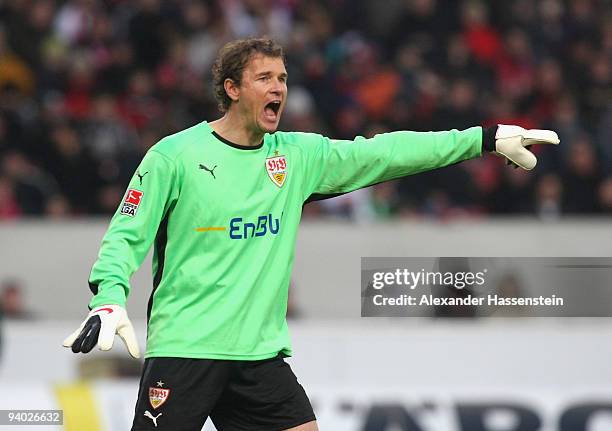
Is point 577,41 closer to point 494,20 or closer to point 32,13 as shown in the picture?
point 494,20

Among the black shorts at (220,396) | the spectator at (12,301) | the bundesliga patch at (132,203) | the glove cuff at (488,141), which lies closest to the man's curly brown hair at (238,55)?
the bundesliga patch at (132,203)

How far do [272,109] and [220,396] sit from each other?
1095 millimetres

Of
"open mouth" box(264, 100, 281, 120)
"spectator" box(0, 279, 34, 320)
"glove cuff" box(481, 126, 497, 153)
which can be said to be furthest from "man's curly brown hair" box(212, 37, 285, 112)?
"spectator" box(0, 279, 34, 320)

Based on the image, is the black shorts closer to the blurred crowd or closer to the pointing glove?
the pointing glove

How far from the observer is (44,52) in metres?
12.9

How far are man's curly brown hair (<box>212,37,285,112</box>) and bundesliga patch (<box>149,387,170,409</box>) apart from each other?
1.10 metres

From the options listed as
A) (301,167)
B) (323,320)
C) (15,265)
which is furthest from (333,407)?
(15,265)

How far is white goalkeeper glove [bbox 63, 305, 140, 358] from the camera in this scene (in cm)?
448

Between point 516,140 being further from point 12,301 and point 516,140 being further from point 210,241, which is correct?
point 12,301

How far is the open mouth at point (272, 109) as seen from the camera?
5.05m

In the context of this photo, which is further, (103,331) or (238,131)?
(238,131)

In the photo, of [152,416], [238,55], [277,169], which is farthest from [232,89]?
[152,416]

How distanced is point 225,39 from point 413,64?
183 centimetres

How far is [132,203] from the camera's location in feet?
15.9
